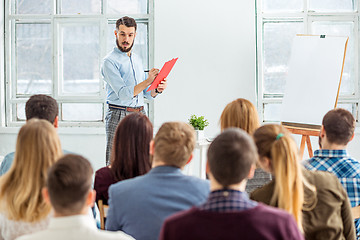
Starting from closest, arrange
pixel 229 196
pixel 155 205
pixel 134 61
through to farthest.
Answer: pixel 229 196
pixel 155 205
pixel 134 61

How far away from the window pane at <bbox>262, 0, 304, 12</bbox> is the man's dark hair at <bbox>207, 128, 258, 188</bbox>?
4384 millimetres

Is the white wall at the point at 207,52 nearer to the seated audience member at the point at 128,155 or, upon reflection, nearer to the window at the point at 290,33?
the window at the point at 290,33

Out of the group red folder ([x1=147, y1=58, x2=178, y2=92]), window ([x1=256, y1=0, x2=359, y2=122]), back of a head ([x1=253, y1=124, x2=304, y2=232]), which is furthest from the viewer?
window ([x1=256, y1=0, x2=359, y2=122])

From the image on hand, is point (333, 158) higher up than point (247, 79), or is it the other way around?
point (247, 79)

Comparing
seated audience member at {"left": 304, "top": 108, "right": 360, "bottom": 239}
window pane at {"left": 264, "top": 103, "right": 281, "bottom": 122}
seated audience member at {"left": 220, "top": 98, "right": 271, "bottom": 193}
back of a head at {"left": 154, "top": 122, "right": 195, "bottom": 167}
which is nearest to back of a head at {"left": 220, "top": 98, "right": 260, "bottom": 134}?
seated audience member at {"left": 220, "top": 98, "right": 271, "bottom": 193}

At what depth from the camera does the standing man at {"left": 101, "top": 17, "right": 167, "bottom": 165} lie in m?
4.22

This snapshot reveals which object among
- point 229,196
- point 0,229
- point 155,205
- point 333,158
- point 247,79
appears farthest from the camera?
point 247,79

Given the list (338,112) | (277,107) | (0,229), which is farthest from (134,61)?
(0,229)

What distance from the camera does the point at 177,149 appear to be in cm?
186

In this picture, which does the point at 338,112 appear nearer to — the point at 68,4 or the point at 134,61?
the point at 134,61

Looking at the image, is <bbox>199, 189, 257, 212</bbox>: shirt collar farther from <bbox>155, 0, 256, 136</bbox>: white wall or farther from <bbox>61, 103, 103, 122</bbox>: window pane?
<bbox>61, 103, 103, 122</bbox>: window pane

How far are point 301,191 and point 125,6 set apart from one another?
4259 millimetres

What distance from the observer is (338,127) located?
2467mm

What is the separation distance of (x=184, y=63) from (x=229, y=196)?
409 cm
